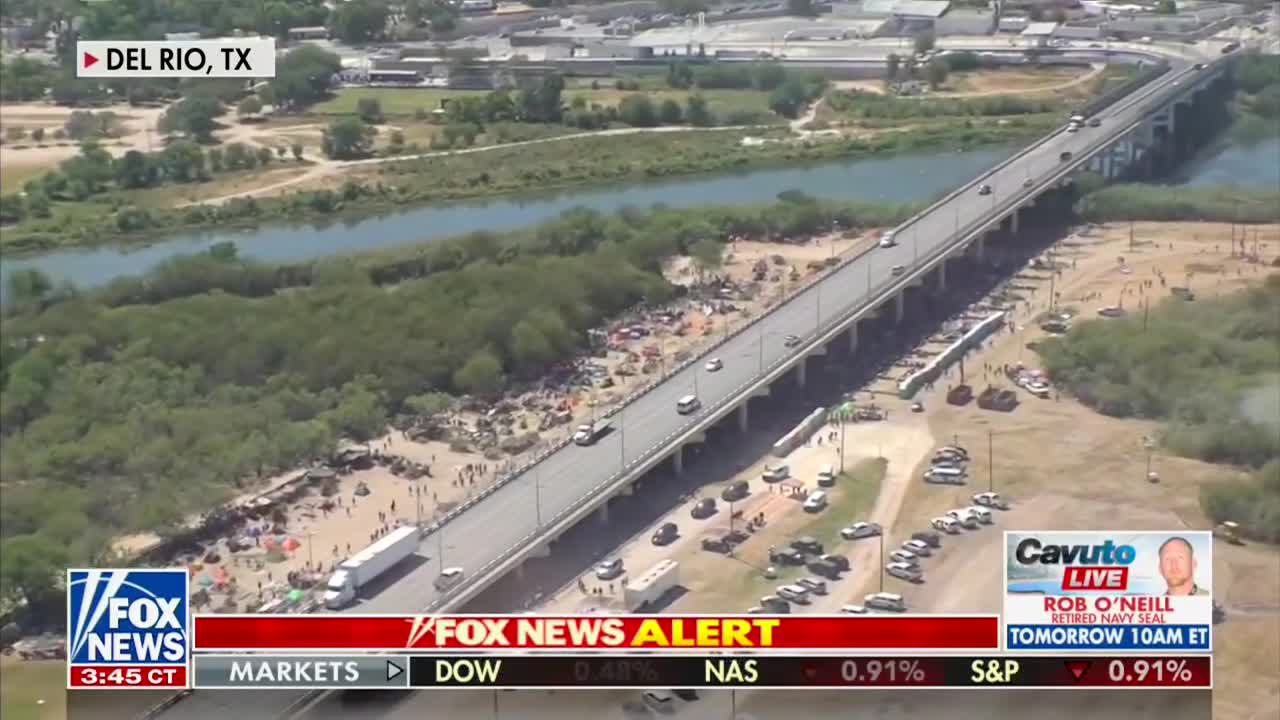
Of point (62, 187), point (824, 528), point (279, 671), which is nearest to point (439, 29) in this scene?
point (62, 187)

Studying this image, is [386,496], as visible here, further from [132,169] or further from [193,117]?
[132,169]

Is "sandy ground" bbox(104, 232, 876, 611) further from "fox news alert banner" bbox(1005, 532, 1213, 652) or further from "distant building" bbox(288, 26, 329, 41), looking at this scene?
"fox news alert banner" bbox(1005, 532, 1213, 652)

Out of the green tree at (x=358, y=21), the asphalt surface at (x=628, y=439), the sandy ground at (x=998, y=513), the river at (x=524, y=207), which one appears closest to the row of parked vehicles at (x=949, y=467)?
the sandy ground at (x=998, y=513)

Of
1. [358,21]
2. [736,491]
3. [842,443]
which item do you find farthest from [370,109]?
[736,491]

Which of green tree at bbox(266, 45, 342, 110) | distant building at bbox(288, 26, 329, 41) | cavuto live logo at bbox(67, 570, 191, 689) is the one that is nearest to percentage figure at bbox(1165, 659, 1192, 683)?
cavuto live logo at bbox(67, 570, 191, 689)

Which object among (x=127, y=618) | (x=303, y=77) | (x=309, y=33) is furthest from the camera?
(x=303, y=77)

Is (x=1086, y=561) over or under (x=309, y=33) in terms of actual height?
under
